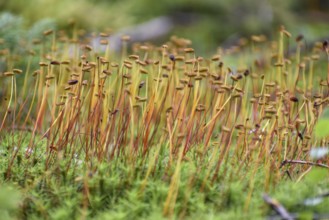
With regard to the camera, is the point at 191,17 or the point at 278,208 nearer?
the point at 278,208

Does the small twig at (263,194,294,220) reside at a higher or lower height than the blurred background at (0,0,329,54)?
lower

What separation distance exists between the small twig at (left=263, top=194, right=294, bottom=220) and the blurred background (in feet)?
11.3

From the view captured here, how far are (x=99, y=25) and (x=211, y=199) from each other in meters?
3.85

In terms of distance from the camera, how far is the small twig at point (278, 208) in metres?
1.72

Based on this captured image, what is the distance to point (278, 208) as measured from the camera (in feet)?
5.78

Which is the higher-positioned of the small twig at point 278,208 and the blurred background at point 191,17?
the blurred background at point 191,17

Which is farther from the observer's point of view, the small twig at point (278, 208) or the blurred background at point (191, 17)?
the blurred background at point (191, 17)

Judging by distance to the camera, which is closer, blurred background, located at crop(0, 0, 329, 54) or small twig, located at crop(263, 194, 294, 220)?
small twig, located at crop(263, 194, 294, 220)

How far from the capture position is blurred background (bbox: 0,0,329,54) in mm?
5054

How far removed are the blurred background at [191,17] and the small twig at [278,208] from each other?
3.43 m

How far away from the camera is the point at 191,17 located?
281 inches

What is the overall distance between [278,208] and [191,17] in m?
5.60

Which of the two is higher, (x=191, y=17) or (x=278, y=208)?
(x=191, y=17)

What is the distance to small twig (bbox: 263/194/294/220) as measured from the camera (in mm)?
1722
